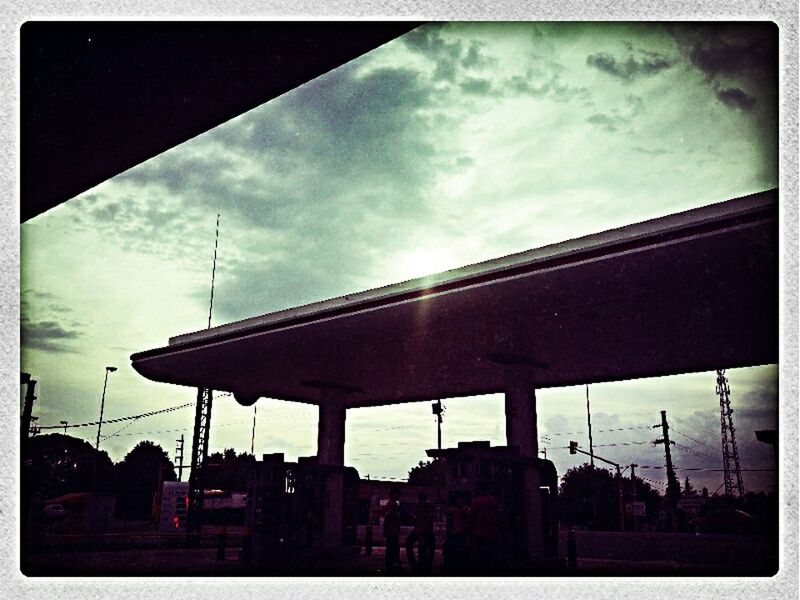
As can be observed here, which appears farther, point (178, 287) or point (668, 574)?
point (178, 287)

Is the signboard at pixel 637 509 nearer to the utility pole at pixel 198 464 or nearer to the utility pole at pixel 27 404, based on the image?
the utility pole at pixel 198 464

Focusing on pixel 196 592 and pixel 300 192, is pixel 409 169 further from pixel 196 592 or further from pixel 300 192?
pixel 196 592

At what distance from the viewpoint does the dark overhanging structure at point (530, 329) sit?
8.45 m

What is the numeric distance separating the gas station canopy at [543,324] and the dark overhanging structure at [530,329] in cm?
3

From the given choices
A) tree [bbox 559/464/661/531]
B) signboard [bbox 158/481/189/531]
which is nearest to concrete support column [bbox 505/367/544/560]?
signboard [bbox 158/481/189/531]

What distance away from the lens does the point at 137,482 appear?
79562 millimetres

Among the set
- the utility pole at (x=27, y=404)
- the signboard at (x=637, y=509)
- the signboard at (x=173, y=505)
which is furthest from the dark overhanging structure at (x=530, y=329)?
the signboard at (x=637, y=509)

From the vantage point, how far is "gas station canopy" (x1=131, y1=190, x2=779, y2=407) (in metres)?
8.35

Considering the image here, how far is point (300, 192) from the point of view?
9766 mm

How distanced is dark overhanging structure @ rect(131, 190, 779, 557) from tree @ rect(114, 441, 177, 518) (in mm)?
51682

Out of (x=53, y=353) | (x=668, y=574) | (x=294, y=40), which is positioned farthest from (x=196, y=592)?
(x=294, y=40)

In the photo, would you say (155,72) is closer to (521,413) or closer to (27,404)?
(27,404)

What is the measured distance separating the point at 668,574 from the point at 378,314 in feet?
22.0

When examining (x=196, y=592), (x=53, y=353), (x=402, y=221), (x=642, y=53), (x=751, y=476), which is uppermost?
(x=642, y=53)
